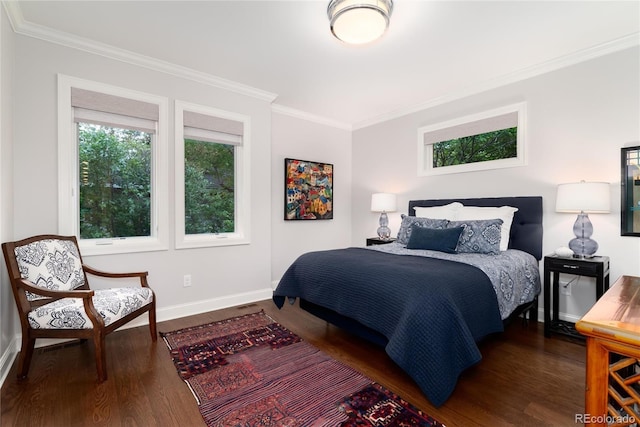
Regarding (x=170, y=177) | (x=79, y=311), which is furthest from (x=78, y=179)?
(x=79, y=311)

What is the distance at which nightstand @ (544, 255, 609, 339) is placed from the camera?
2.47 metres

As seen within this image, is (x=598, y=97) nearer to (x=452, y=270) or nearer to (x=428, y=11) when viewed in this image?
(x=428, y=11)

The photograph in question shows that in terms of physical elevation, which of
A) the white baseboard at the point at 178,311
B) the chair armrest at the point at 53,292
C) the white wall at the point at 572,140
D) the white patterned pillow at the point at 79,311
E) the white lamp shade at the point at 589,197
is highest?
the white wall at the point at 572,140

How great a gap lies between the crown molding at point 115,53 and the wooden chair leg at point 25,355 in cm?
231

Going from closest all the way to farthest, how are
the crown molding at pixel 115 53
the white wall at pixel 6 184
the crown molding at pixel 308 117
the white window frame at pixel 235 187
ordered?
the white wall at pixel 6 184 → the crown molding at pixel 115 53 → the white window frame at pixel 235 187 → the crown molding at pixel 308 117

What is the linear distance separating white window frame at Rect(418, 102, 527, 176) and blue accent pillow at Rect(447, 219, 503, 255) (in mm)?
840

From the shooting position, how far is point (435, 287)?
72.7 inches

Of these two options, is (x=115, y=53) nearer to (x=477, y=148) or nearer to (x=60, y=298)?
(x=60, y=298)

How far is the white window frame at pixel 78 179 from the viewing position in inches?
102

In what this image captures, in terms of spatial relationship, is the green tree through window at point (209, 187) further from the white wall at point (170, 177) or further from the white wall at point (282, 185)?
the white wall at point (282, 185)

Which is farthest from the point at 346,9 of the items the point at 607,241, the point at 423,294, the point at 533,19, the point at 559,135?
the point at 607,241

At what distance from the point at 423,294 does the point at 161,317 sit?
2645 millimetres

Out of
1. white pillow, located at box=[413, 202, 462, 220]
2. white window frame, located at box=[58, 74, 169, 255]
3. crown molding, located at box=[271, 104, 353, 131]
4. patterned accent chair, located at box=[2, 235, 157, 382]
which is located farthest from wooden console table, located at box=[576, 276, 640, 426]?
crown molding, located at box=[271, 104, 353, 131]

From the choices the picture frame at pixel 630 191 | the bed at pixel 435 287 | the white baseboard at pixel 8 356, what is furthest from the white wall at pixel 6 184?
the picture frame at pixel 630 191
